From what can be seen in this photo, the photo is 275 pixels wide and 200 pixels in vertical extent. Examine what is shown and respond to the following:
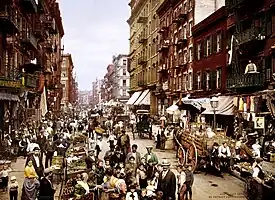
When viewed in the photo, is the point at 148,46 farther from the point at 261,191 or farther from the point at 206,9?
the point at 261,191

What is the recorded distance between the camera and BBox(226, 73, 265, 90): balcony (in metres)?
25.9

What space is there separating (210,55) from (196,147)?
17.5 m

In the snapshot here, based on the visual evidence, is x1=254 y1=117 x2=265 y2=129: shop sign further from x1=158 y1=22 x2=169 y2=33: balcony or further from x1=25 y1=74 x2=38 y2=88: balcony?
x1=158 y1=22 x2=169 y2=33: balcony

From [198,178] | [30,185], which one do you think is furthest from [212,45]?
[30,185]

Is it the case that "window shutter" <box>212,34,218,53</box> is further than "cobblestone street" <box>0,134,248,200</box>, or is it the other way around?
"window shutter" <box>212,34,218,53</box>

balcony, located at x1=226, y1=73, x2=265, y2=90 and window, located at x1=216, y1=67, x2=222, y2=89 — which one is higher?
window, located at x1=216, y1=67, x2=222, y2=89

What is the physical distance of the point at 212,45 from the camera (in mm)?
36156

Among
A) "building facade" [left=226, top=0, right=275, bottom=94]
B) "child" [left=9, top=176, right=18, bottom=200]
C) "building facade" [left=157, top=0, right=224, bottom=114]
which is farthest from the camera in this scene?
"building facade" [left=157, top=0, right=224, bottom=114]

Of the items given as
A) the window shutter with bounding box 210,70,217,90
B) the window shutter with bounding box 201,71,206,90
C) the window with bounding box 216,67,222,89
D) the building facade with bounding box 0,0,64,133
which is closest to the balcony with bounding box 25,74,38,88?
the building facade with bounding box 0,0,64,133

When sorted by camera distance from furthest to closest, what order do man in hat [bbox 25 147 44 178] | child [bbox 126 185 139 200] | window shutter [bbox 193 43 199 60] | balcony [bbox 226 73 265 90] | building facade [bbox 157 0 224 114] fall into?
building facade [bbox 157 0 224 114] < window shutter [bbox 193 43 199 60] < balcony [bbox 226 73 265 90] < man in hat [bbox 25 147 44 178] < child [bbox 126 185 139 200]

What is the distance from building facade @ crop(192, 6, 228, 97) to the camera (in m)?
33.6

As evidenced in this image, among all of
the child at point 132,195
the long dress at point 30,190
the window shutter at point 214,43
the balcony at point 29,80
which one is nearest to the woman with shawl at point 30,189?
the long dress at point 30,190

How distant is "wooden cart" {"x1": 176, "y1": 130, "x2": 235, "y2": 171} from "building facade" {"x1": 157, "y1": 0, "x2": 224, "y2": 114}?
20640mm

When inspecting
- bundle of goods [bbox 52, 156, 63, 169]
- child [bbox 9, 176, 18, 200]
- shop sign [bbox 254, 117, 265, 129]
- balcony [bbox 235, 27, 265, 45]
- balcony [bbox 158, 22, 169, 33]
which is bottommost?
child [bbox 9, 176, 18, 200]
